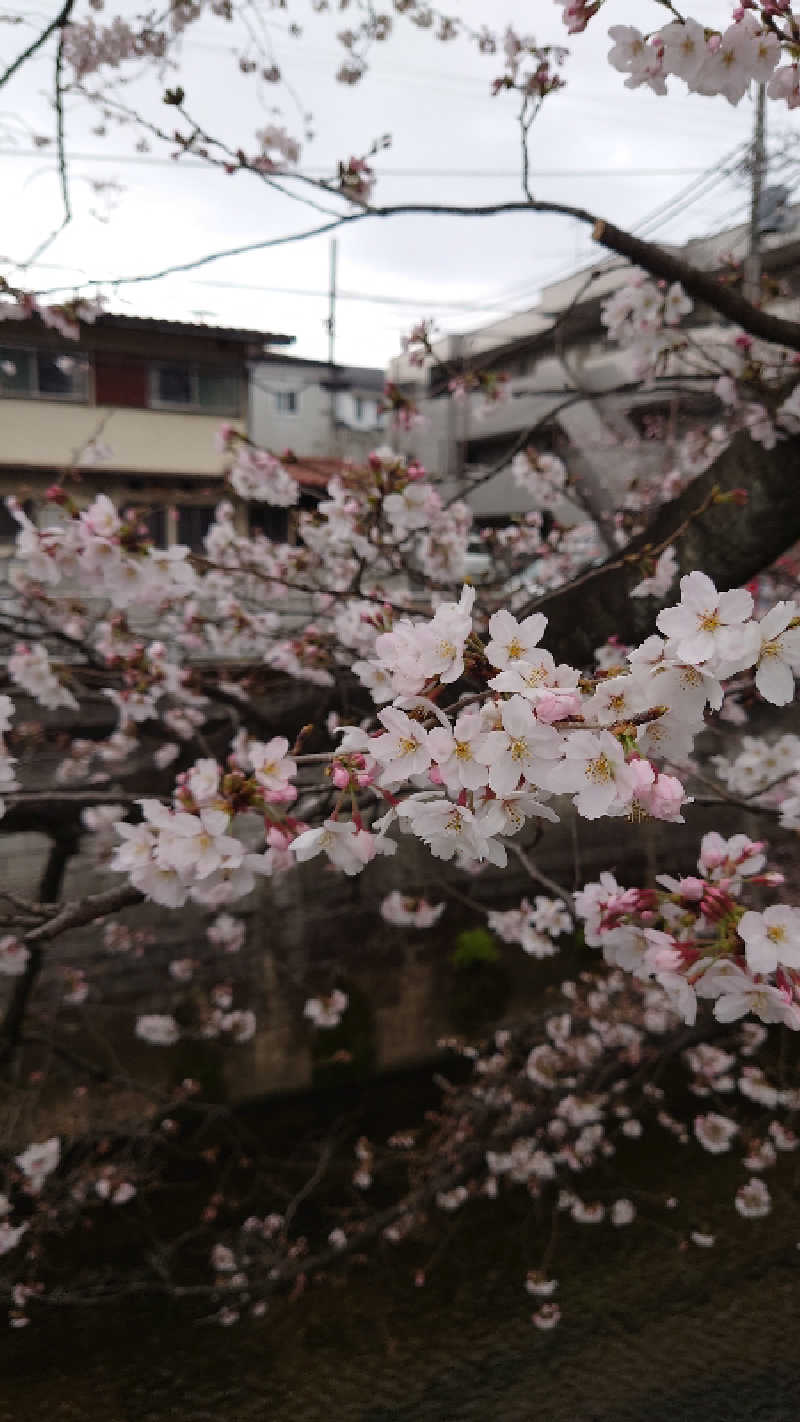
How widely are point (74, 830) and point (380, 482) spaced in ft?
6.81

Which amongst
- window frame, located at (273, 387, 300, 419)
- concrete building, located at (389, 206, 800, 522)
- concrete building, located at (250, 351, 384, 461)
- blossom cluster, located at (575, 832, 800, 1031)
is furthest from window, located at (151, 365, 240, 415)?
blossom cluster, located at (575, 832, 800, 1031)

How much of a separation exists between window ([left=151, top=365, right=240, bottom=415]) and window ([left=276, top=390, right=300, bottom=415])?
6.24 ft

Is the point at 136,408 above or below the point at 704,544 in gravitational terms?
above

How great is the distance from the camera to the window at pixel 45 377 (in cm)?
1223

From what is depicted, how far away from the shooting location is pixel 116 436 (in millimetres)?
14820

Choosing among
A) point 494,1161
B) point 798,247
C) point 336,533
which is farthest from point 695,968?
point 798,247

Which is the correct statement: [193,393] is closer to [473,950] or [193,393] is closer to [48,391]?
[48,391]

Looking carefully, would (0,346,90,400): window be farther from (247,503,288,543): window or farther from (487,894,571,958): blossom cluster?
(487,894,571,958): blossom cluster

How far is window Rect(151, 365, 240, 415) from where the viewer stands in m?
15.0

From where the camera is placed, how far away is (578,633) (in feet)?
9.55

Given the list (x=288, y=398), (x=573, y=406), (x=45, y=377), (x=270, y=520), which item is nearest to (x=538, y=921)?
(x=573, y=406)

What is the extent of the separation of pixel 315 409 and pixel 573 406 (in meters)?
7.57

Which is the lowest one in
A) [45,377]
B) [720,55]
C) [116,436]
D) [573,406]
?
[720,55]

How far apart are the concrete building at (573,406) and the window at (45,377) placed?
18.2ft
